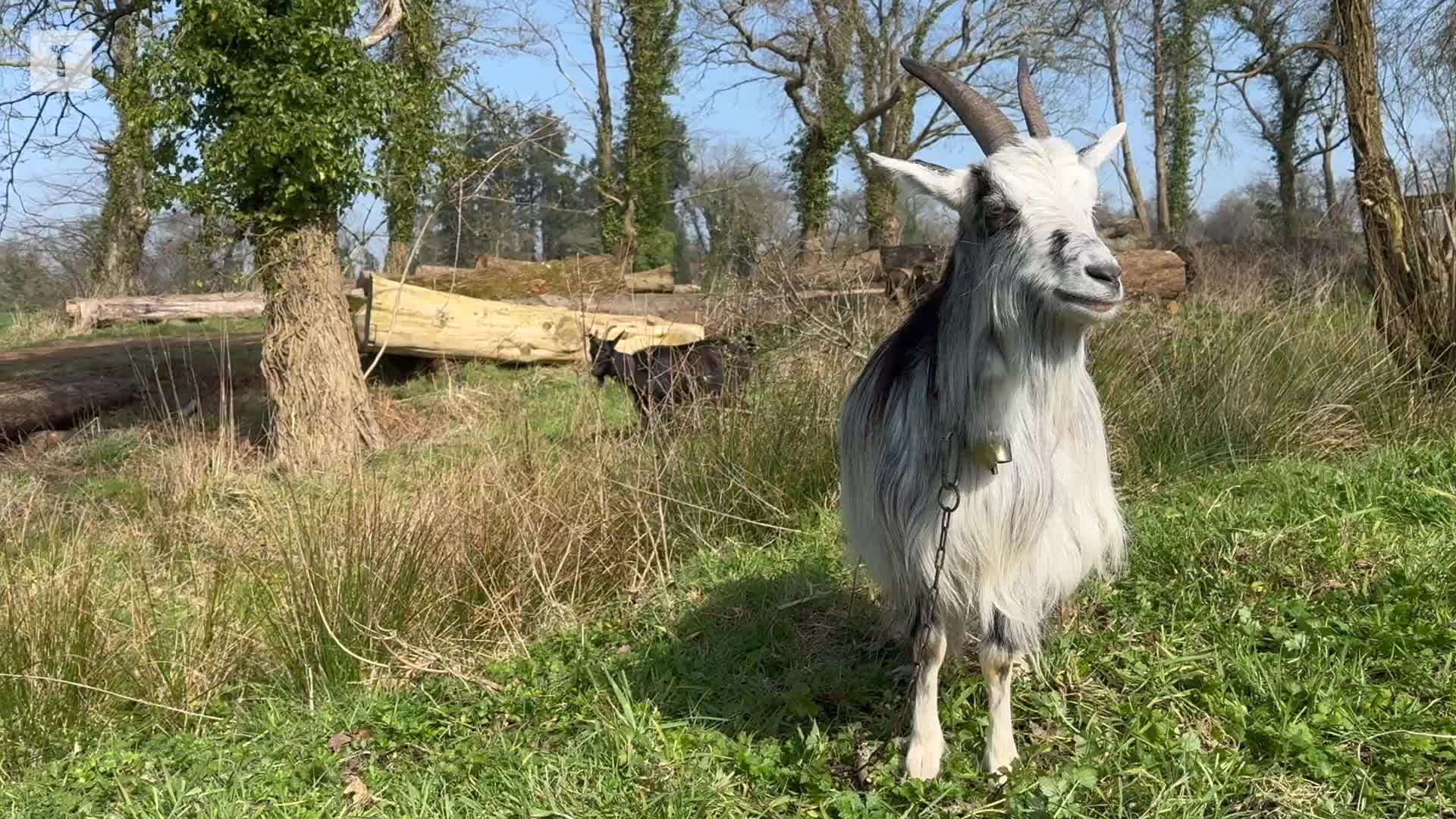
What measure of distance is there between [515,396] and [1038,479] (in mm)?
4675

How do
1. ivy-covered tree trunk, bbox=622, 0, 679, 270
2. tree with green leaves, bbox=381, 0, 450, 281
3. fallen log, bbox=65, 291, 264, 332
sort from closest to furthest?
tree with green leaves, bbox=381, 0, 450, 281
fallen log, bbox=65, 291, 264, 332
ivy-covered tree trunk, bbox=622, 0, 679, 270

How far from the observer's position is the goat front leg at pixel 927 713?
2.76 m

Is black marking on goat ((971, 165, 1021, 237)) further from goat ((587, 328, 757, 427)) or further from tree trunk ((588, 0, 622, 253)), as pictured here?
tree trunk ((588, 0, 622, 253))

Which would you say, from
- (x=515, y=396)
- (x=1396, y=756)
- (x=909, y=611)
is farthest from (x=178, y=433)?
(x=1396, y=756)

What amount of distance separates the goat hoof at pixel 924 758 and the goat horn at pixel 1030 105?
187 cm

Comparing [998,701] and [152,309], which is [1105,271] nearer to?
[998,701]

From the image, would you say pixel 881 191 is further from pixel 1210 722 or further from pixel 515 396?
pixel 1210 722

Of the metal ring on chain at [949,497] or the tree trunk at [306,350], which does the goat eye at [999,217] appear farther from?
the tree trunk at [306,350]

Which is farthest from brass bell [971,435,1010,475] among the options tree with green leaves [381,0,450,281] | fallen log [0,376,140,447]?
fallen log [0,376,140,447]

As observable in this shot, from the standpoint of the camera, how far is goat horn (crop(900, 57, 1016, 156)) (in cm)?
273

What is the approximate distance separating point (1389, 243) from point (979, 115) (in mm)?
4545

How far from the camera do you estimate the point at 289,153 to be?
738 centimetres

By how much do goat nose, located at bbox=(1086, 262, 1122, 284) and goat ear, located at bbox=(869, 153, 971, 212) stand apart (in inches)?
18.9

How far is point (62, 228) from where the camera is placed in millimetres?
15484
